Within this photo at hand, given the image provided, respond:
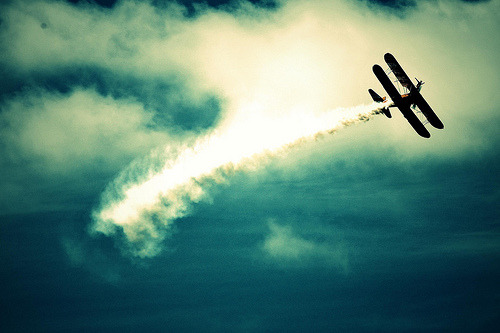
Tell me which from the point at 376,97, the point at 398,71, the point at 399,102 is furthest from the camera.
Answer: the point at 376,97

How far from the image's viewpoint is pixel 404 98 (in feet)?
150

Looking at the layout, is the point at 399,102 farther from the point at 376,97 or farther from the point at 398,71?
the point at 398,71

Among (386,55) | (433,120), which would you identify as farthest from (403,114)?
(386,55)

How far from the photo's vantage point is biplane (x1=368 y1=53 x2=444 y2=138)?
1729 inches

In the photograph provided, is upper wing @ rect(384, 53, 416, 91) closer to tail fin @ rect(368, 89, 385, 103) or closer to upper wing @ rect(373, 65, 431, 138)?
upper wing @ rect(373, 65, 431, 138)

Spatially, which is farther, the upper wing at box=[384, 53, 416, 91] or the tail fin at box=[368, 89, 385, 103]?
the tail fin at box=[368, 89, 385, 103]

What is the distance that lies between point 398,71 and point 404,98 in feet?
10.4

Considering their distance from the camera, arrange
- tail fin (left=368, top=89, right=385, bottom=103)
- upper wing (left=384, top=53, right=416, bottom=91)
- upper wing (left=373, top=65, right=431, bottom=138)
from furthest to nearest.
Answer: tail fin (left=368, top=89, right=385, bottom=103), upper wing (left=373, top=65, right=431, bottom=138), upper wing (left=384, top=53, right=416, bottom=91)

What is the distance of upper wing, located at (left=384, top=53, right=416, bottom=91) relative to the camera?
43.6 metres

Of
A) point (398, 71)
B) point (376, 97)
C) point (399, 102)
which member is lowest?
point (399, 102)

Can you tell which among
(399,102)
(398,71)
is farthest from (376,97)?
(398,71)

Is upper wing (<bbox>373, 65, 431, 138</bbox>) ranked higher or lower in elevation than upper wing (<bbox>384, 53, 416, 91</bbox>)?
lower

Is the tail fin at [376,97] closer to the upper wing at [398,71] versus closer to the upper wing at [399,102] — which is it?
the upper wing at [399,102]

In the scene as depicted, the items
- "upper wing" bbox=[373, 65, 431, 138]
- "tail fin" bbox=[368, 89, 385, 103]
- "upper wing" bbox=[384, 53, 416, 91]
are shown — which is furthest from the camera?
"tail fin" bbox=[368, 89, 385, 103]
